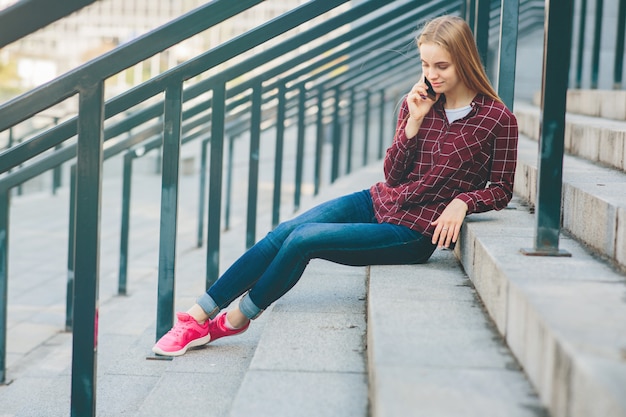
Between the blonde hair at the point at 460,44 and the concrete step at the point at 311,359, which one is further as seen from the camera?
the blonde hair at the point at 460,44

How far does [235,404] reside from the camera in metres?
1.97

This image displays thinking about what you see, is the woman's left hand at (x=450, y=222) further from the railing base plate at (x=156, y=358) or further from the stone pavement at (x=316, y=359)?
the railing base plate at (x=156, y=358)

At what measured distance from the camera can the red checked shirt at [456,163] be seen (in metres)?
2.74

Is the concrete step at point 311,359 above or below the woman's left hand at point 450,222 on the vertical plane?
below

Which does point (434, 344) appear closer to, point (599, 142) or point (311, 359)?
point (311, 359)

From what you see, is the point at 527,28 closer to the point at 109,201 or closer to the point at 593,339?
the point at 109,201

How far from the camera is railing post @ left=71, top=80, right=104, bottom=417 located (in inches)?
88.7

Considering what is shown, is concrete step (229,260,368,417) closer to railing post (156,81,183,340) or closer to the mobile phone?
railing post (156,81,183,340)

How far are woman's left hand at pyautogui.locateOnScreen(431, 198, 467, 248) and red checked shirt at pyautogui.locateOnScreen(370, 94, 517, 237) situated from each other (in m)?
0.03

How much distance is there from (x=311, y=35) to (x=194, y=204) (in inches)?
232

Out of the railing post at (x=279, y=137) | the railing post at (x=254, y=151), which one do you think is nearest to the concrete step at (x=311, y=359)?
the railing post at (x=254, y=151)

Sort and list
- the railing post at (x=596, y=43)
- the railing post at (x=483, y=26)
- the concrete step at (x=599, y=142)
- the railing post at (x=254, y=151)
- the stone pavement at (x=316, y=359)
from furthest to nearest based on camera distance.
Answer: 1. the railing post at (x=596, y=43)
2. the railing post at (x=254, y=151)
3. the railing post at (x=483, y=26)
4. the concrete step at (x=599, y=142)
5. the stone pavement at (x=316, y=359)

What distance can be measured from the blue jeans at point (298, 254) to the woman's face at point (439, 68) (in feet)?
1.57

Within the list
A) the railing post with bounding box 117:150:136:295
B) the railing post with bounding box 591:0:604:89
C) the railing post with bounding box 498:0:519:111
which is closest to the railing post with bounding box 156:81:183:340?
the railing post with bounding box 498:0:519:111
